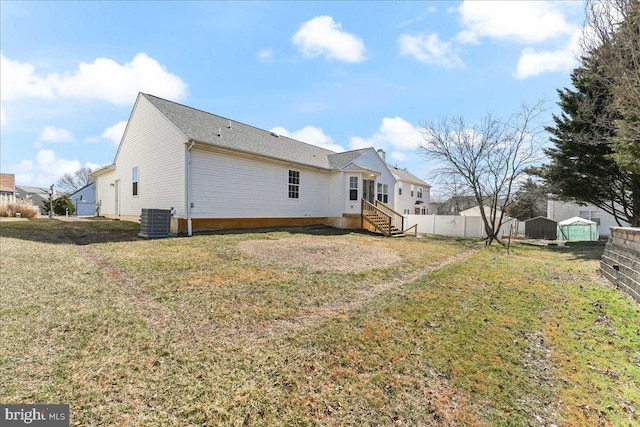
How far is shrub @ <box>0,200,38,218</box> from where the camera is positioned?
15.4m

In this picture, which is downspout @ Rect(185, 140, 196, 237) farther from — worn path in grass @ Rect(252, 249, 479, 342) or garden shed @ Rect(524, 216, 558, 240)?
garden shed @ Rect(524, 216, 558, 240)

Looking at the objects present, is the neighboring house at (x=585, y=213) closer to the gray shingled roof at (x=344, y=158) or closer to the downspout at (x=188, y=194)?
the gray shingled roof at (x=344, y=158)

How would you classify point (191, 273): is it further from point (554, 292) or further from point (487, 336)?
point (554, 292)

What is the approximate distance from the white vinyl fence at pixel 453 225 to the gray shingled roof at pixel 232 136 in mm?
8911

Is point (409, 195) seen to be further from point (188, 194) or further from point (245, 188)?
point (188, 194)

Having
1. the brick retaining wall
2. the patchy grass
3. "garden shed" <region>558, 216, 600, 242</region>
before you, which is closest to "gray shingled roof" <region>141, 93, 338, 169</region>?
the patchy grass

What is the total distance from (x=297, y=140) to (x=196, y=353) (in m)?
18.8

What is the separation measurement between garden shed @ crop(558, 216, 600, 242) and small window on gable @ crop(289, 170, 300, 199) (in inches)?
865

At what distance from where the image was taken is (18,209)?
15.6 metres

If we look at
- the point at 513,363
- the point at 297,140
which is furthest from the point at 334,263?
the point at 297,140

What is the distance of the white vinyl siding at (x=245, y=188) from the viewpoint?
11.9 m

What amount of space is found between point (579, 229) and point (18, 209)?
38.7 metres

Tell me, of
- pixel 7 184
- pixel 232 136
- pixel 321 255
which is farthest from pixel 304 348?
pixel 7 184

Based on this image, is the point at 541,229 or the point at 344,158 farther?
the point at 541,229
